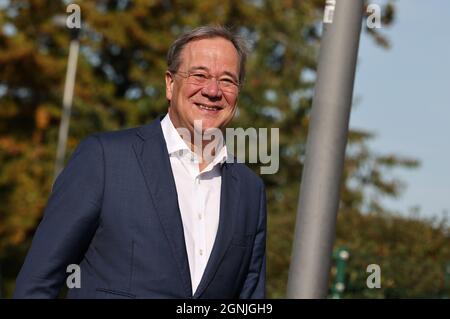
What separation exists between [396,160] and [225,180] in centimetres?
1970

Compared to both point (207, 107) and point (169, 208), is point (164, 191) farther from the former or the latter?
point (207, 107)

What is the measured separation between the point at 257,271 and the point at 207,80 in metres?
0.74

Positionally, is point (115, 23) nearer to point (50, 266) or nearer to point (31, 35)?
point (31, 35)

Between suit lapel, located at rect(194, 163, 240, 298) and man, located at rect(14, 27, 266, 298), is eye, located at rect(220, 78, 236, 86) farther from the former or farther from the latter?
suit lapel, located at rect(194, 163, 240, 298)

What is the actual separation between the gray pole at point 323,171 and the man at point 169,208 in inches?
56.4

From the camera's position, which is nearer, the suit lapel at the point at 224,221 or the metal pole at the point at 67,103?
the suit lapel at the point at 224,221

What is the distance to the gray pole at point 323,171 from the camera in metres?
4.88

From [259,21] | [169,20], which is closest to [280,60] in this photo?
[259,21]

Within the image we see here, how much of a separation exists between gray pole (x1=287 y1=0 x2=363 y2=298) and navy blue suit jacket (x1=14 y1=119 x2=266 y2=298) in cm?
173

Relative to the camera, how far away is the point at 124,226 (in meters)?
3.01

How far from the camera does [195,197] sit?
3.23 m

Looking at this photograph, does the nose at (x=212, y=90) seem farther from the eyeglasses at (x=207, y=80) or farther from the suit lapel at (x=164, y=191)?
the suit lapel at (x=164, y=191)
